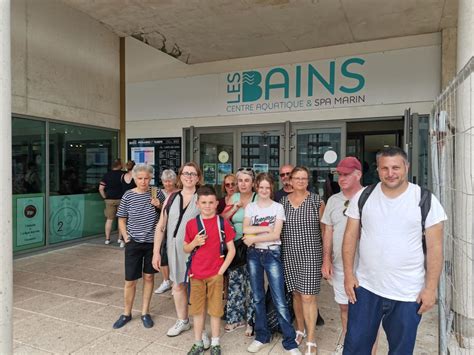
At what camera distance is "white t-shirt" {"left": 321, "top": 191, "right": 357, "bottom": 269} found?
2.49m

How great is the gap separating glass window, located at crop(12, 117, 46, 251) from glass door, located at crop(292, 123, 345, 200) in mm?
4516

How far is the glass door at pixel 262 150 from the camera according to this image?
6188mm

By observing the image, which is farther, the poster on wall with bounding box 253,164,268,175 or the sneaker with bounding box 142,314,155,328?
the poster on wall with bounding box 253,164,268,175

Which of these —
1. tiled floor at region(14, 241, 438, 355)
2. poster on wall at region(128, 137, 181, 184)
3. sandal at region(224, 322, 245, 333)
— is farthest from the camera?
poster on wall at region(128, 137, 181, 184)

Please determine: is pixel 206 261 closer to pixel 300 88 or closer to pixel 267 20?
pixel 267 20

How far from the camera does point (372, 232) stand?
6.61ft

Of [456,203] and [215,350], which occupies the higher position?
[456,203]

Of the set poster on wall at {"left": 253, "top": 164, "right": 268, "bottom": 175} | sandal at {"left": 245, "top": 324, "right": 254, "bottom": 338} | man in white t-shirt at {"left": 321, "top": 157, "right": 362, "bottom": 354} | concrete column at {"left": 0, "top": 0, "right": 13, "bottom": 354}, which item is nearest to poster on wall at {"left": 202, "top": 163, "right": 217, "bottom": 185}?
poster on wall at {"left": 253, "top": 164, "right": 268, "bottom": 175}

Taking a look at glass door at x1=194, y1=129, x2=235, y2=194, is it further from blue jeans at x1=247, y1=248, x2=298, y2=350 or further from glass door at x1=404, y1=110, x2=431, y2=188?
blue jeans at x1=247, y1=248, x2=298, y2=350

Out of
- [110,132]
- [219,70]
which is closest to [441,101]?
[219,70]

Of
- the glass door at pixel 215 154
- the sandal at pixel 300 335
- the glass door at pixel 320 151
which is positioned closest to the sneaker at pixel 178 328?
the sandal at pixel 300 335

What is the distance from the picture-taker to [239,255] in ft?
9.77

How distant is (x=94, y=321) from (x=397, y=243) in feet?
9.57

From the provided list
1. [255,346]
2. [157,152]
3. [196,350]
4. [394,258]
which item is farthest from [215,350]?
[157,152]
